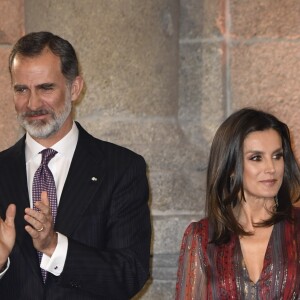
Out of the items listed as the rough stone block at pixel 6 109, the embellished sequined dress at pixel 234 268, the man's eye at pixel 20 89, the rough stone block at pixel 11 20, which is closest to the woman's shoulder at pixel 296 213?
the embellished sequined dress at pixel 234 268

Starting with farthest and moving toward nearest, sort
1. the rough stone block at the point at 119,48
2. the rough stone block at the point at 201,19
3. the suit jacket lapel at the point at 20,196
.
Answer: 1. the rough stone block at the point at 201,19
2. the rough stone block at the point at 119,48
3. the suit jacket lapel at the point at 20,196

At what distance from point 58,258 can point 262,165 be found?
785 mm

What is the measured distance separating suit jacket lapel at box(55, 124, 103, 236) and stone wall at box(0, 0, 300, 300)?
2.95 ft

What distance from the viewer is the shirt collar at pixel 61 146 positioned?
10.7 ft

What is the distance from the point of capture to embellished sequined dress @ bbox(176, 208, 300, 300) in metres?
3.18

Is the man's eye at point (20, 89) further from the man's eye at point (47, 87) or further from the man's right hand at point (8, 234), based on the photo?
the man's right hand at point (8, 234)

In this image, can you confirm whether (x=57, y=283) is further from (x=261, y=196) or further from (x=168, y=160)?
(x=168, y=160)

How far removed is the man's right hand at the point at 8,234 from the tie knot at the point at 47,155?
31cm

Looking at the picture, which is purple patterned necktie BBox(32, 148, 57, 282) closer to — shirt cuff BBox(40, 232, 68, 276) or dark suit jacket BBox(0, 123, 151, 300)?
dark suit jacket BBox(0, 123, 151, 300)

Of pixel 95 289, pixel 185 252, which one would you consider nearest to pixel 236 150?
pixel 185 252

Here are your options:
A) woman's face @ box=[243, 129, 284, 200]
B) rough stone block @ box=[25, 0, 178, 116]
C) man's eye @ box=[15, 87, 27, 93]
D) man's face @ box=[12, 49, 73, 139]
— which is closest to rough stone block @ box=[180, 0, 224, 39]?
rough stone block @ box=[25, 0, 178, 116]

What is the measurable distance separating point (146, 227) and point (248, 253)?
1.24 feet

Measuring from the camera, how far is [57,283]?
3.03 metres

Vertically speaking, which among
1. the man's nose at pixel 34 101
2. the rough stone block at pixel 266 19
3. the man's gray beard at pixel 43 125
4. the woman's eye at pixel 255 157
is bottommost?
the woman's eye at pixel 255 157
